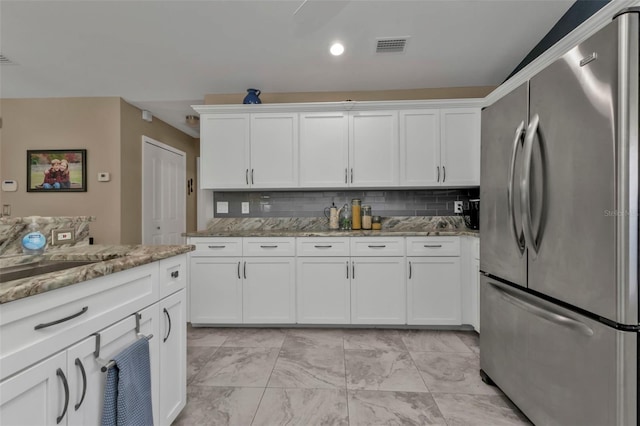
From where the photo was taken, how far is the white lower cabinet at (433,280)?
2.68 m

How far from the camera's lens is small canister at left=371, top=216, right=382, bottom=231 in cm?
312

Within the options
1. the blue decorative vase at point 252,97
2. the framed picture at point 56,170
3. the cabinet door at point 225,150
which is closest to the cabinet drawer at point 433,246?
the cabinet door at point 225,150

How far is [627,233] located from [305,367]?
6.16 feet

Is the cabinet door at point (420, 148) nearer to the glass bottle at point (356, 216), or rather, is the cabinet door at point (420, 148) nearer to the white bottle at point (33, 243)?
the glass bottle at point (356, 216)

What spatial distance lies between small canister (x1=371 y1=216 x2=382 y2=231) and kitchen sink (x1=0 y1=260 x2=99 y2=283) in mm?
2429

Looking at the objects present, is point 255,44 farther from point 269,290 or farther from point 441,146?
point 269,290

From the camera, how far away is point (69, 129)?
11.8ft

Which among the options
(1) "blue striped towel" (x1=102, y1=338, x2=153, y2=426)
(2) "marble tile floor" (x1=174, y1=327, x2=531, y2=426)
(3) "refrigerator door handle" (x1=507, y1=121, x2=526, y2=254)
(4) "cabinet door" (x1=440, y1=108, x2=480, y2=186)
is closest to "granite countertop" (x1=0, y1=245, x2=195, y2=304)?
(1) "blue striped towel" (x1=102, y1=338, x2=153, y2=426)

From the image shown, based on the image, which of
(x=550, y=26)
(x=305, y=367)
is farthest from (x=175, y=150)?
(x=550, y=26)

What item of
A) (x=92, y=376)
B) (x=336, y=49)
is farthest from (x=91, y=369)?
(x=336, y=49)

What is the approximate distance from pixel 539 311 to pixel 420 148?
197cm

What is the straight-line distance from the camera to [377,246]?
8.91ft

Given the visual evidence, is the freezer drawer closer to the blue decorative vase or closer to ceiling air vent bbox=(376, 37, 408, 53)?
ceiling air vent bbox=(376, 37, 408, 53)

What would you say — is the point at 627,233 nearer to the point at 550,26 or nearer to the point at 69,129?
the point at 550,26
